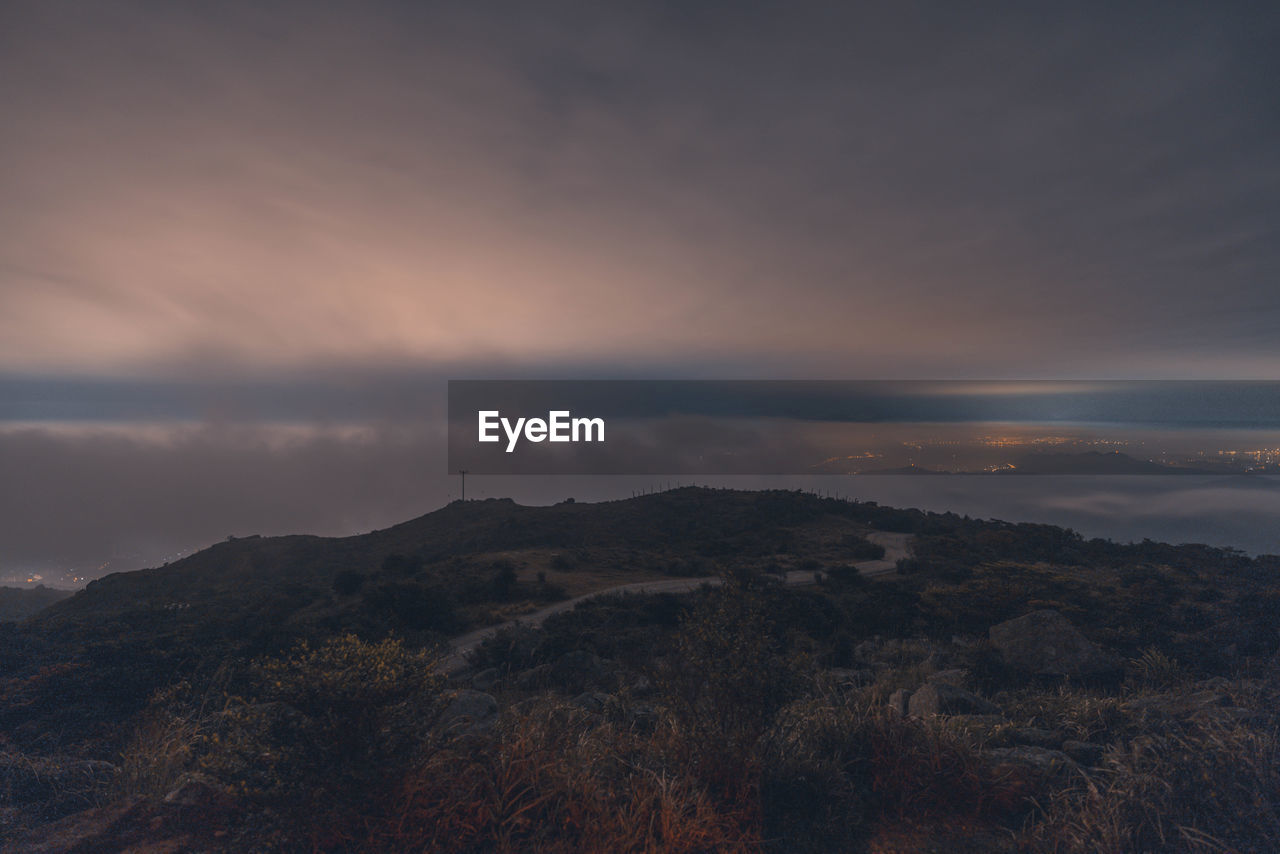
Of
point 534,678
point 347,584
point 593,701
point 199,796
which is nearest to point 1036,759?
point 593,701

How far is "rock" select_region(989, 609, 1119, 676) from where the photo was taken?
10492mm

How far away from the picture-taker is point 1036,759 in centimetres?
583

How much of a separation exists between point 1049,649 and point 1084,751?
223 inches

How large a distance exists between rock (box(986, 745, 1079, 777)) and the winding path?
35.8 ft

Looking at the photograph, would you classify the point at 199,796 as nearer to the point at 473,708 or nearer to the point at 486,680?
the point at 473,708

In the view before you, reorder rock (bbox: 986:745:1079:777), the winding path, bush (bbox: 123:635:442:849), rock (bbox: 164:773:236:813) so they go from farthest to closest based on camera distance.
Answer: the winding path
rock (bbox: 986:745:1079:777)
rock (bbox: 164:773:236:813)
bush (bbox: 123:635:442:849)

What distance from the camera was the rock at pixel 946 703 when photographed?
7527 mm

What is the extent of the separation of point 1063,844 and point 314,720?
686cm

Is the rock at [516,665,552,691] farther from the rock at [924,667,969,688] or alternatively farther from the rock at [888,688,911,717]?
the rock at [924,667,969,688]

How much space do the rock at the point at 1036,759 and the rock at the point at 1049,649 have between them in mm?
5706

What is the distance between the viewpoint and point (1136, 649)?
12.5 meters

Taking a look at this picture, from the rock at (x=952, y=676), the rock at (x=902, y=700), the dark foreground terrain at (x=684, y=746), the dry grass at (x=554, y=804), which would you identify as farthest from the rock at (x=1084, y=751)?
the dry grass at (x=554, y=804)

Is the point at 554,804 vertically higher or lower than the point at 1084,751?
higher

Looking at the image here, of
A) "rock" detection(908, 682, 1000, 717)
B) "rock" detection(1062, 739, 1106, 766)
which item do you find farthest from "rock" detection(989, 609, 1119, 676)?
"rock" detection(1062, 739, 1106, 766)
